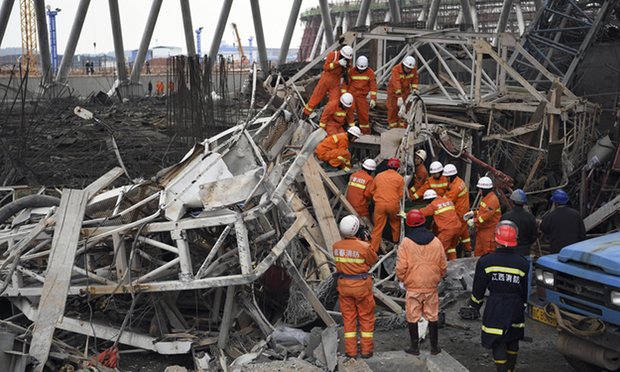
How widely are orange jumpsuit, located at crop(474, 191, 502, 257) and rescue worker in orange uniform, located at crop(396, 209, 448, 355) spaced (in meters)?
3.16

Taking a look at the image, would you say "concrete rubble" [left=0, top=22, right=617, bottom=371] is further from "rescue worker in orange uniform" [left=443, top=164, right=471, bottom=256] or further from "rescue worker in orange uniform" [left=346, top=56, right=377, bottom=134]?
"rescue worker in orange uniform" [left=346, top=56, right=377, bottom=134]

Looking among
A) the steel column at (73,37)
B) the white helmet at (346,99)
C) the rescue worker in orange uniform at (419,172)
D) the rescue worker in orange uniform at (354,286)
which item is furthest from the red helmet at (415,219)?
the steel column at (73,37)

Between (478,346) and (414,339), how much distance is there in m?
1.14

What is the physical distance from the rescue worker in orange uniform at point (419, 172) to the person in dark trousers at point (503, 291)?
469cm

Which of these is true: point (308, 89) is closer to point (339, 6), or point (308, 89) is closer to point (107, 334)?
point (107, 334)

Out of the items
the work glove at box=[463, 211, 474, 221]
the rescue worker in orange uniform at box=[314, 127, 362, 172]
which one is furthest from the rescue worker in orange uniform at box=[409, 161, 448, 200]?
the rescue worker in orange uniform at box=[314, 127, 362, 172]

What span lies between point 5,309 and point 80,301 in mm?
980

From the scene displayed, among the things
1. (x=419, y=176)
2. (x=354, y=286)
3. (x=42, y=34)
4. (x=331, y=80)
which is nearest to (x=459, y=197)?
(x=419, y=176)

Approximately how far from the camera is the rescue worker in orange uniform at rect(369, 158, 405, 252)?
11.1 meters

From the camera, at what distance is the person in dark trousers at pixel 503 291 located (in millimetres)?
7574

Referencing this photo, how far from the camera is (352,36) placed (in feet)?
52.7

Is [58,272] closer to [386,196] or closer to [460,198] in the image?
[386,196]

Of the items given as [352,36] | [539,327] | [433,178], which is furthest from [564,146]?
[539,327]

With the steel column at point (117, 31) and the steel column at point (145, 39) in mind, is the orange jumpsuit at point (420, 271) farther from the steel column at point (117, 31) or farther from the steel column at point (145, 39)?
the steel column at point (145, 39)
